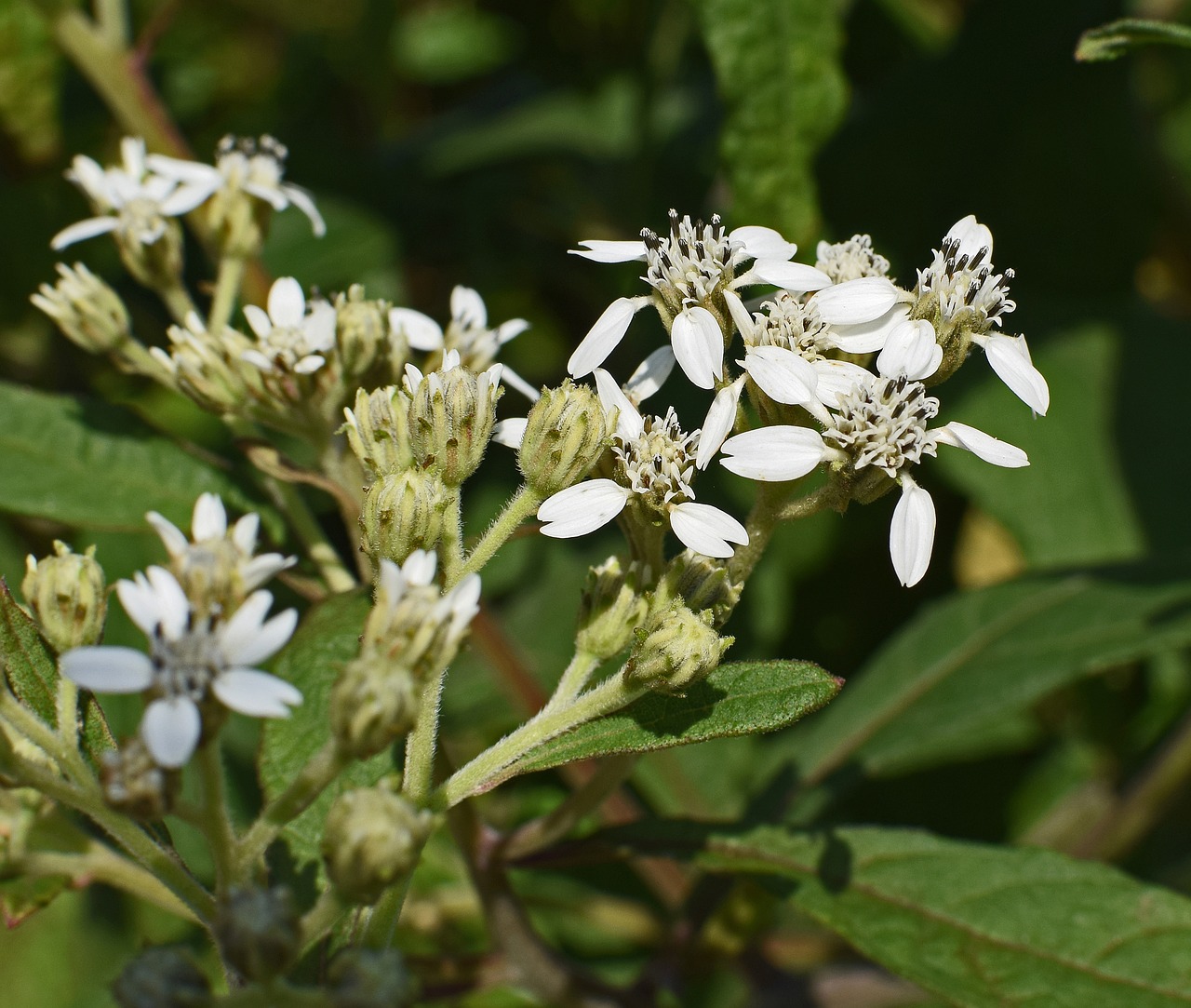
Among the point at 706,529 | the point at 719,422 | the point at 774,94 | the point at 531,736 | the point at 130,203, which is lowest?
the point at 531,736

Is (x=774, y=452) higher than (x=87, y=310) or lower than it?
lower

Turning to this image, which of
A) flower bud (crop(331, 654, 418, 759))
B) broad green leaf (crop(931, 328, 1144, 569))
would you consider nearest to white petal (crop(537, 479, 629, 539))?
flower bud (crop(331, 654, 418, 759))

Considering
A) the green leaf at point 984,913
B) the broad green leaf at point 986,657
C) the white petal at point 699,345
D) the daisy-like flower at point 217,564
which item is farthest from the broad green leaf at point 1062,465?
the daisy-like flower at point 217,564

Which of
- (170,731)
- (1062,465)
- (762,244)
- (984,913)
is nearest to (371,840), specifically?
(170,731)

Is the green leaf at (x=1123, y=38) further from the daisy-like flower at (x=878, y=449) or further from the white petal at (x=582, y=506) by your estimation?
the white petal at (x=582, y=506)

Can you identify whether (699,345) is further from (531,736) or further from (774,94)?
(774,94)

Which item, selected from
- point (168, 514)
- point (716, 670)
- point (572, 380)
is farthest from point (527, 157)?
point (716, 670)

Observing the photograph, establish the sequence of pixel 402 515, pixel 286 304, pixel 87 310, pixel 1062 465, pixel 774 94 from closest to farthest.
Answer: pixel 402 515 → pixel 286 304 → pixel 87 310 → pixel 774 94 → pixel 1062 465
